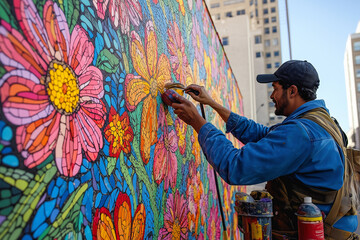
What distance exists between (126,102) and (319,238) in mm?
1284

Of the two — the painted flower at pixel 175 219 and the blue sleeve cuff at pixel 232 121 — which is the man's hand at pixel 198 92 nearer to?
the blue sleeve cuff at pixel 232 121

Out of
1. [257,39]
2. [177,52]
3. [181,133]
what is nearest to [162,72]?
[177,52]

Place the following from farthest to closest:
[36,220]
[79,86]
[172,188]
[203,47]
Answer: [203,47], [172,188], [79,86], [36,220]

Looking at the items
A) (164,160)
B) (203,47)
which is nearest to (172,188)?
(164,160)

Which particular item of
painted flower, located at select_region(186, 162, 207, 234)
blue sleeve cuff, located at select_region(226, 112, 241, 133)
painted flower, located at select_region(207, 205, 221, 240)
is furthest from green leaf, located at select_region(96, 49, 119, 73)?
painted flower, located at select_region(207, 205, 221, 240)

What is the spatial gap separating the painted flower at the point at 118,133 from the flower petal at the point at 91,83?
0.12 m

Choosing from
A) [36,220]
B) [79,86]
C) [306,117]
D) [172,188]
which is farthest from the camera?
[172,188]

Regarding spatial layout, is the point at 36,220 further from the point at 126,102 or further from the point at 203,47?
the point at 203,47

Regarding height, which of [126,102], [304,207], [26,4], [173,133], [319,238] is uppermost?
[26,4]

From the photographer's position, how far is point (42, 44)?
3.13ft

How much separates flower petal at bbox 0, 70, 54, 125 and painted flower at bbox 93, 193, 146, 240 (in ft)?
1.61

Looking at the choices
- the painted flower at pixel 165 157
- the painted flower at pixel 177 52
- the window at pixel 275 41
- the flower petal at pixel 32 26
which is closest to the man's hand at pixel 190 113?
the painted flower at pixel 165 157

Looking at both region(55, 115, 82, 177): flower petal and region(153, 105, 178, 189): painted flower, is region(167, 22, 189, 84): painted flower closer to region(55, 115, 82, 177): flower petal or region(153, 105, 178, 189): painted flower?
region(153, 105, 178, 189): painted flower

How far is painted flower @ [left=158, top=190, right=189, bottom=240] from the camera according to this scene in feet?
6.40
